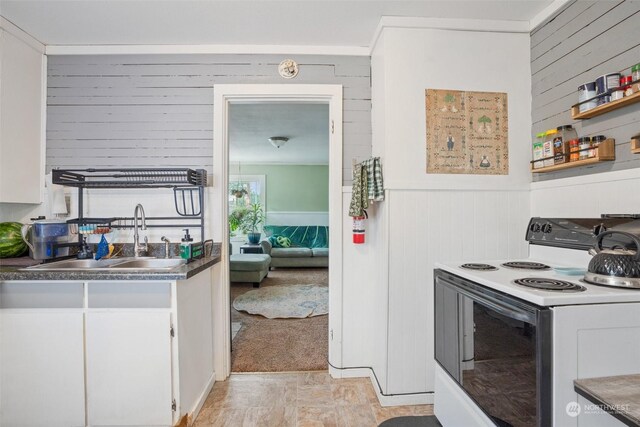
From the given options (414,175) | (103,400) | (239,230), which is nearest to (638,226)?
(414,175)

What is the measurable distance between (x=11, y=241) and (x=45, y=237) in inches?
11.8

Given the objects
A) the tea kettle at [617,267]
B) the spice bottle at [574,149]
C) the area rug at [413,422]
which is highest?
the spice bottle at [574,149]

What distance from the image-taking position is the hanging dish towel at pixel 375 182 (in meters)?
2.01

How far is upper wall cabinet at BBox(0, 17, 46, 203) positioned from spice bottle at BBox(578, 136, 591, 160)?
3.30 meters

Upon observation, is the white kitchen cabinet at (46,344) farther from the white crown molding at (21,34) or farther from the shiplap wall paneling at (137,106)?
the white crown molding at (21,34)

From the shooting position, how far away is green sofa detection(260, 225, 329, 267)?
21.2ft

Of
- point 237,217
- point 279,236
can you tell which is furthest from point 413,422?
point 237,217

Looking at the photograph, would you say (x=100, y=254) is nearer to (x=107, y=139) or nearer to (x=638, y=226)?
(x=107, y=139)

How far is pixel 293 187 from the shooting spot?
773cm

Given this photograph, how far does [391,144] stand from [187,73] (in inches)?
61.3

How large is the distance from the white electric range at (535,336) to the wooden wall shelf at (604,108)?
509mm

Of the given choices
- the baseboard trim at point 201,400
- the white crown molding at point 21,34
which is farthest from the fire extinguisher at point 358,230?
the white crown molding at point 21,34

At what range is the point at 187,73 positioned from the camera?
2.34 metres

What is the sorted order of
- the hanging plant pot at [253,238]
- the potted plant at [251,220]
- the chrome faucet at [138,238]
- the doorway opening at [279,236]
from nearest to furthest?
1. the chrome faucet at [138,238]
2. the doorway opening at [279,236]
3. the hanging plant pot at [253,238]
4. the potted plant at [251,220]
